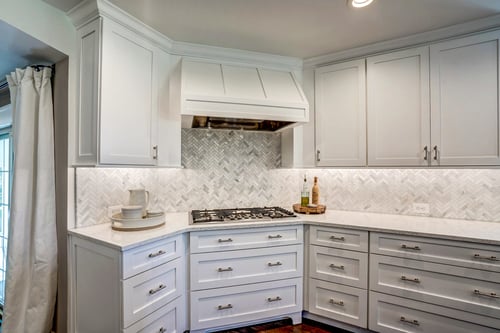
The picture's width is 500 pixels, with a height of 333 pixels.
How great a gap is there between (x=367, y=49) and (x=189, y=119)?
68.1 inches

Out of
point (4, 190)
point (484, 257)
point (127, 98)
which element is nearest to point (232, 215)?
point (127, 98)

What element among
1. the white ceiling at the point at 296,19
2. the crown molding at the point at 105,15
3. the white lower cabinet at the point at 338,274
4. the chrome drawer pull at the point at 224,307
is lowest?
the chrome drawer pull at the point at 224,307

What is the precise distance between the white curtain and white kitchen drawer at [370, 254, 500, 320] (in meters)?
2.43

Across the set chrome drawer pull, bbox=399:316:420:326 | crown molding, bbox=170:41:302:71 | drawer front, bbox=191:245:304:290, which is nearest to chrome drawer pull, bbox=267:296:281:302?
drawer front, bbox=191:245:304:290

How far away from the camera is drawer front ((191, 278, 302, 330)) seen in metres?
1.90

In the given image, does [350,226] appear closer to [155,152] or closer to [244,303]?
[244,303]

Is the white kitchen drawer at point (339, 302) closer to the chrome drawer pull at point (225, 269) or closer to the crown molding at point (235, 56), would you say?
the chrome drawer pull at point (225, 269)

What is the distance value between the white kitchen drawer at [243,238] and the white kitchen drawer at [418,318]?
0.74 meters

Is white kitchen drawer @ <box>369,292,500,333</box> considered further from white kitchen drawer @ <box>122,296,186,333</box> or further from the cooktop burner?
white kitchen drawer @ <box>122,296,186,333</box>

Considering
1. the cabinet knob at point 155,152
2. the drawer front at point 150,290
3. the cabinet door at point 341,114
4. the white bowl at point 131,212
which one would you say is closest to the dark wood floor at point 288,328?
the drawer front at point 150,290

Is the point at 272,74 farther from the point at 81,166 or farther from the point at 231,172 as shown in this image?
the point at 81,166

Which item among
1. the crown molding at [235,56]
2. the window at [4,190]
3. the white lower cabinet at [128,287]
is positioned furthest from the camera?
the window at [4,190]

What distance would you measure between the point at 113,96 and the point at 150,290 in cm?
135

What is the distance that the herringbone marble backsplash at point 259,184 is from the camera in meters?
2.00
